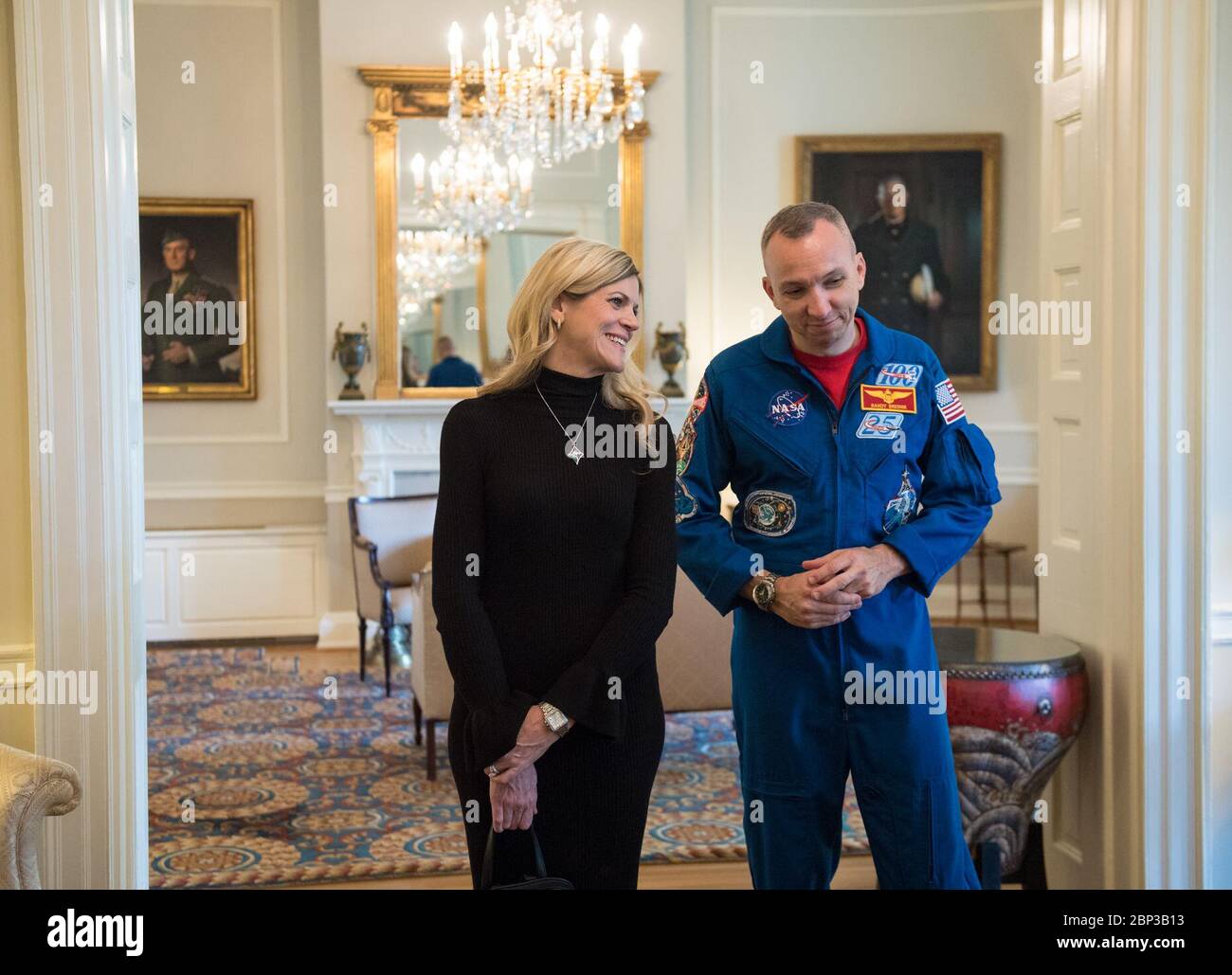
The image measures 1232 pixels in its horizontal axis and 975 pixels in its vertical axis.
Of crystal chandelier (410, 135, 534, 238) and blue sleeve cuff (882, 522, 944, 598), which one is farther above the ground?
crystal chandelier (410, 135, 534, 238)

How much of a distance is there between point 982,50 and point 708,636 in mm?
5200

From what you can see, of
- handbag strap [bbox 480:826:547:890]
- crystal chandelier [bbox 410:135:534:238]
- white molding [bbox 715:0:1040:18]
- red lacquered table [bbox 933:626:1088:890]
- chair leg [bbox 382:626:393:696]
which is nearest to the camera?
handbag strap [bbox 480:826:547:890]

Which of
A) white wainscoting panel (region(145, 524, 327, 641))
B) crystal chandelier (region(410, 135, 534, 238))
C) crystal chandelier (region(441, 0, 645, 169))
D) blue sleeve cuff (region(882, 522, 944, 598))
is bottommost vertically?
white wainscoting panel (region(145, 524, 327, 641))

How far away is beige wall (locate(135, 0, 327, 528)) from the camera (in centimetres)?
805

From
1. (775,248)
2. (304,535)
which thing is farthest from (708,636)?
(304,535)

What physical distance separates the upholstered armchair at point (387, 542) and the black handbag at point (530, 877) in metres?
4.75

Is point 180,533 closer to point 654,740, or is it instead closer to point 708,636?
point 708,636

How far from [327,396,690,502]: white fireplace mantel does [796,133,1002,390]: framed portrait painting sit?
163 cm

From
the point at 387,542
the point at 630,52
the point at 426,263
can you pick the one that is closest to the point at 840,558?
the point at 630,52

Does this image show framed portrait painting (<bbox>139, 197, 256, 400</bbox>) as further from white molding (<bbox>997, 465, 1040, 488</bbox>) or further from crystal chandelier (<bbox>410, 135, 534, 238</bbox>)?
white molding (<bbox>997, 465, 1040, 488</bbox>)

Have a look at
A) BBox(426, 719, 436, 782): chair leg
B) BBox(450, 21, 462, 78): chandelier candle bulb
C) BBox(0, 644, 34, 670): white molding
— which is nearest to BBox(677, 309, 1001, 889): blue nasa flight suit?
BBox(0, 644, 34, 670): white molding

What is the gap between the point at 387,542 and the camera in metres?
7.04

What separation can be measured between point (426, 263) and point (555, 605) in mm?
6169
